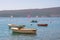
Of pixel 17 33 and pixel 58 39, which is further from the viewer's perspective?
pixel 17 33

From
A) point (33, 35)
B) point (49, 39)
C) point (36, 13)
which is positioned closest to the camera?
point (49, 39)

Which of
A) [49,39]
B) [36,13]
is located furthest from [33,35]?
[36,13]

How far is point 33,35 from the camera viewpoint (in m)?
37.7

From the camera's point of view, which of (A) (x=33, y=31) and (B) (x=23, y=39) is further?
(A) (x=33, y=31)

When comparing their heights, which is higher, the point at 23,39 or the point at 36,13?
the point at 23,39

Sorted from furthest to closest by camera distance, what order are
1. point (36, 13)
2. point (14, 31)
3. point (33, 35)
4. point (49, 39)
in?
point (36, 13), point (14, 31), point (33, 35), point (49, 39)

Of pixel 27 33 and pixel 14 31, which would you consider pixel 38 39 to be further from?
pixel 14 31

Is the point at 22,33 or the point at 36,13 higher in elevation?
the point at 22,33

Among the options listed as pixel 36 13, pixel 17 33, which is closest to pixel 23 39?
pixel 17 33

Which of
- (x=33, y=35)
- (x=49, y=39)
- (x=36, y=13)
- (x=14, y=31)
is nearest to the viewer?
(x=49, y=39)

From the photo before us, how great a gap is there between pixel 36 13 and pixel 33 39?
131 metres

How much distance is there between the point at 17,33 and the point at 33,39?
302 inches

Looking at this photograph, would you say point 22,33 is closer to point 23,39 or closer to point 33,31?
point 33,31

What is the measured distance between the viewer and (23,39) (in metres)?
32.9
